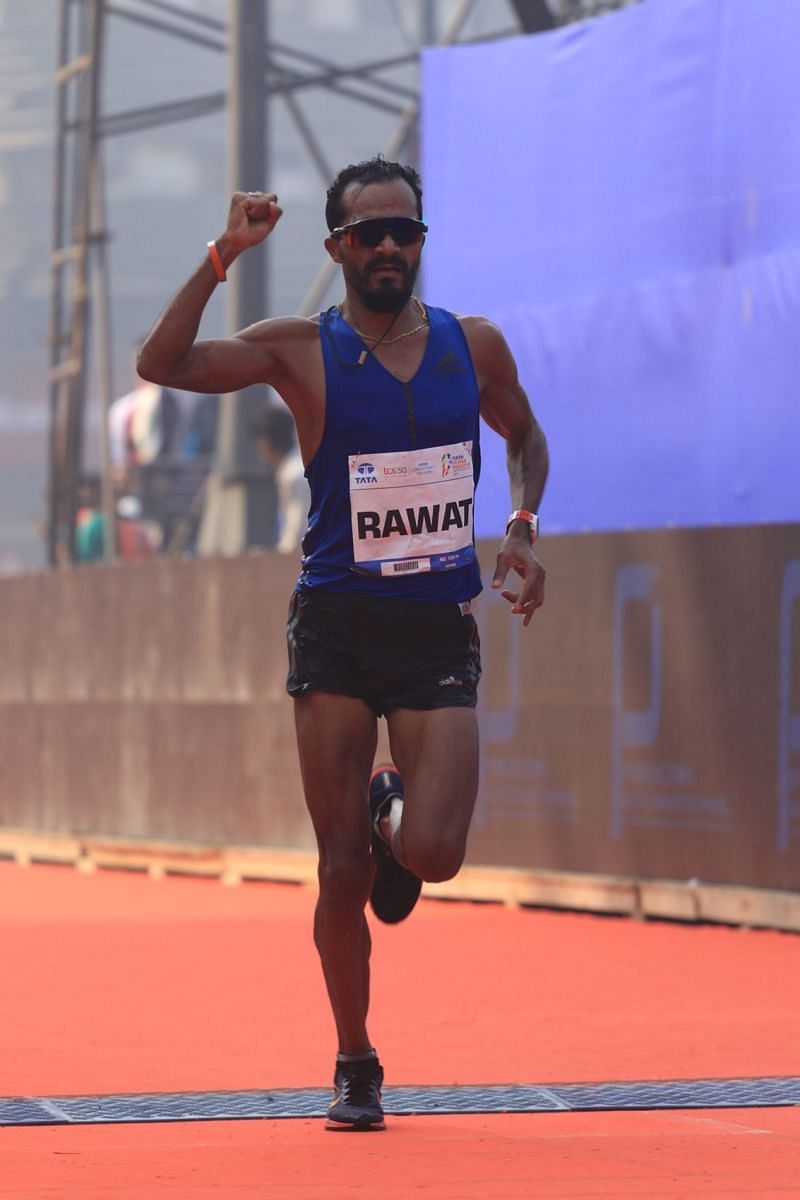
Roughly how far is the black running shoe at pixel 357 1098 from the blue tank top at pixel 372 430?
1.13 metres

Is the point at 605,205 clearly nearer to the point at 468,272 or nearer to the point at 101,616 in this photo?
the point at 468,272

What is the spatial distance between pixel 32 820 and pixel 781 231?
272 inches

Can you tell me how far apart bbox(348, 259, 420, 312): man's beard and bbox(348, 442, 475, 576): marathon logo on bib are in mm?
352

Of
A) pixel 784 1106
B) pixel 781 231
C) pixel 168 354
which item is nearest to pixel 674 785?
pixel 781 231

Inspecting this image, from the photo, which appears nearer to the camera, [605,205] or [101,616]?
[605,205]

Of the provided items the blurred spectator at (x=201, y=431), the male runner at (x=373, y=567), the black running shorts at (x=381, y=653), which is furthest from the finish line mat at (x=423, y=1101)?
the blurred spectator at (x=201, y=431)

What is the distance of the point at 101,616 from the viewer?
15.8 metres

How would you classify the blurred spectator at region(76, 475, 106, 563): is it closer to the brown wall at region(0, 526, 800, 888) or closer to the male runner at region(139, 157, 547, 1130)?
the brown wall at region(0, 526, 800, 888)

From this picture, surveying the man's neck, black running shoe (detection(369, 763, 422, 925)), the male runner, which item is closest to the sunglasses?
the male runner

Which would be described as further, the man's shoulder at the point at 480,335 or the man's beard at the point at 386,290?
the man's shoulder at the point at 480,335

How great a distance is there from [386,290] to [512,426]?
591 mm

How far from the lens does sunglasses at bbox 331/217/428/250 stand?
590 cm

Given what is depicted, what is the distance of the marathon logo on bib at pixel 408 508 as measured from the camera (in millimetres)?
5961

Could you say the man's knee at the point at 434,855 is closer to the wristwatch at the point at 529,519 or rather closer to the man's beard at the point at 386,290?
the wristwatch at the point at 529,519
